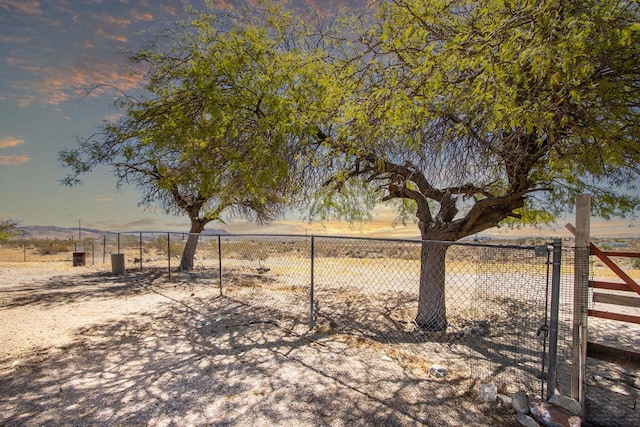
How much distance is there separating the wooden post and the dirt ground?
918mm

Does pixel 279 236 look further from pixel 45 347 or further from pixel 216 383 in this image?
pixel 45 347

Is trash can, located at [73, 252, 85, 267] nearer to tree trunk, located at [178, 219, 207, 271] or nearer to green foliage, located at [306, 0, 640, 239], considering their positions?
tree trunk, located at [178, 219, 207, 271]

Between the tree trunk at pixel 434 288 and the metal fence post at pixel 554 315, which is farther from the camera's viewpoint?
the tree trunk at pixel 434 288

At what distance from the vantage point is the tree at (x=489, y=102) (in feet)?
10.8

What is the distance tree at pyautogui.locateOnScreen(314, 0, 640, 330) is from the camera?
10.8ft

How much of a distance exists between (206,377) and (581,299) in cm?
457

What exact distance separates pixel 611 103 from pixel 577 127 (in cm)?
49

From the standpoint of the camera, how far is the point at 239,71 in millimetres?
Answer: 6848

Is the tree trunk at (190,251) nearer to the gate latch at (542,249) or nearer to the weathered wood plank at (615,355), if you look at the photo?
the gate latch at (542,249)

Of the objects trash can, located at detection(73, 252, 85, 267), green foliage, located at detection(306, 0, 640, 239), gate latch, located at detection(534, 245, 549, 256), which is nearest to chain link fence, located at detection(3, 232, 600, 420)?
gate latch, located at detection(534, 245, 549, 256)

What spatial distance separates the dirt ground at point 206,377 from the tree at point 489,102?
312 cm

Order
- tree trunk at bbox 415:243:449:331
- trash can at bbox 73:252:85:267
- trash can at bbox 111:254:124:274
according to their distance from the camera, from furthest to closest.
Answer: trash can at bbox 73:252:85:267, trash can at bbox 111:254:124:274, tree trunk at bbox 415:243:449:331

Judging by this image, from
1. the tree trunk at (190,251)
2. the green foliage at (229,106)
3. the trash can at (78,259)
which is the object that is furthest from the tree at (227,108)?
the trash can at (78,259)

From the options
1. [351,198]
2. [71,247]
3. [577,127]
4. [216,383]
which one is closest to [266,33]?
[351,198]
